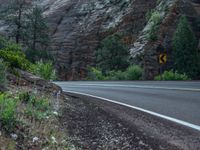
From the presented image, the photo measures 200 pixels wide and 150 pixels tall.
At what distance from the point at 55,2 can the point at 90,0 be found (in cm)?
824

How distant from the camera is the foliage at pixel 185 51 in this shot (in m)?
30.6

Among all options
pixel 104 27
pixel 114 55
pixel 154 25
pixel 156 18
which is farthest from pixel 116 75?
pixel 104 27

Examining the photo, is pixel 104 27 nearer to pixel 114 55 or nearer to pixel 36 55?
pixel 36 55

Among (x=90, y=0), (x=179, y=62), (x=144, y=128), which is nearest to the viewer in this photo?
(x=144, y=128)

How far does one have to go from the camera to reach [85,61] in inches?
1774

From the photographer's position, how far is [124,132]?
6.70 m

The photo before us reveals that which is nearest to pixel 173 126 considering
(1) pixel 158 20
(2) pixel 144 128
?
(2) pixel 144 128

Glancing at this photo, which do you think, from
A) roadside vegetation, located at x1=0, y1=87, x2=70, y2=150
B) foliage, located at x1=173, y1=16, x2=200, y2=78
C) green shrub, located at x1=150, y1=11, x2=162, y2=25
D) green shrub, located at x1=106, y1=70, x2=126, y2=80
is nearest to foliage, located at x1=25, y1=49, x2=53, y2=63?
green shrub, located at x1=106, y1=70, x2=126, y2=80

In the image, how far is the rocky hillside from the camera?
119ft

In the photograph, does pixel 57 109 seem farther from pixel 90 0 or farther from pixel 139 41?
pixel 90 0

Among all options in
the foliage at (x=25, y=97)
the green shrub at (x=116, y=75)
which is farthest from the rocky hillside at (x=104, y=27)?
the foliage at (x=25, y=97)

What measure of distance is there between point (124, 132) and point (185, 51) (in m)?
25.0

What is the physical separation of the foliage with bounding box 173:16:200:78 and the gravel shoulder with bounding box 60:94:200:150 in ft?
73.5

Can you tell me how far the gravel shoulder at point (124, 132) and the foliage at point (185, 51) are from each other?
2241 cm
